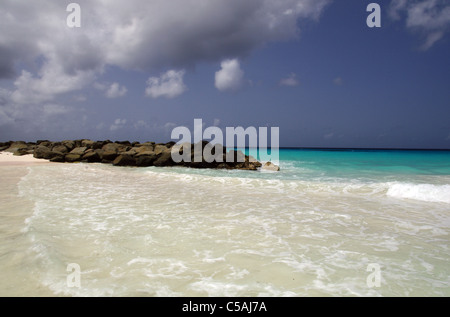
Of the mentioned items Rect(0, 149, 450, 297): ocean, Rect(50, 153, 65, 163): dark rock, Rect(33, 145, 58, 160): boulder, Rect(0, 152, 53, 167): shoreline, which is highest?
Rect(33, 145, 58, 160): boulder

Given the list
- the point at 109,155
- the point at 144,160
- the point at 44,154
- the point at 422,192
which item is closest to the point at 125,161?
the point at 144,160

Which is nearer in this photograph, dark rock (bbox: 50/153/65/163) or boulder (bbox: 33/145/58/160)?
dark rock (bbox: 50/153/65/163)

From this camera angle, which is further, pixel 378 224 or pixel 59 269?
pixel 378 224

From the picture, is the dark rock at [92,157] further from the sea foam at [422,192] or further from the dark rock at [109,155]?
the sea foam at [422,192]

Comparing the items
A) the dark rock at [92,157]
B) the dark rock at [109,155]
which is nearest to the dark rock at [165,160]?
the dark rock at [109,155]

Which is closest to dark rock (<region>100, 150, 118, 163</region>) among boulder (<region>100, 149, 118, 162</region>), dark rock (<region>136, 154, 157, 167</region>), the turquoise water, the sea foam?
boulder (<region>100, 149, 118, 162</region>)

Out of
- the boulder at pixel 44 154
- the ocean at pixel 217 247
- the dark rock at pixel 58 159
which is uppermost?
the boulder at pixel 44 154

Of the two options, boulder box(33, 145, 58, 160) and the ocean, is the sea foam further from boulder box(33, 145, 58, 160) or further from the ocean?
boulder box(33, 145, 58, 160)

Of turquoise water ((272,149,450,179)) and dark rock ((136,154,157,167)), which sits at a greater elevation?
dark rock ((136,154,157,167))
